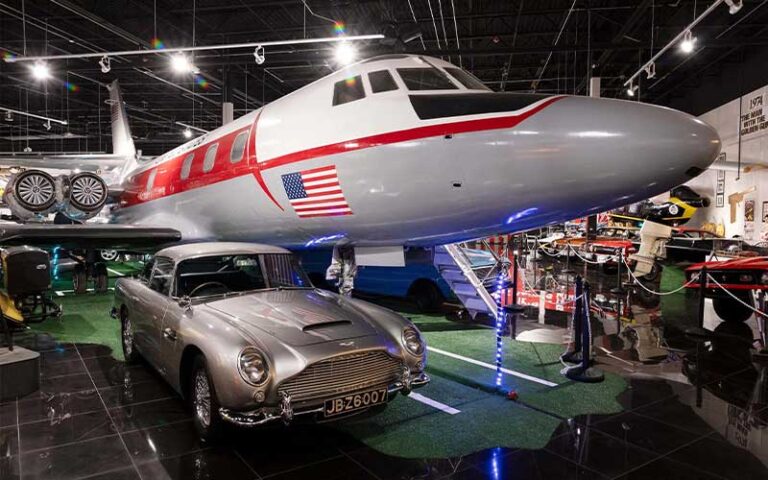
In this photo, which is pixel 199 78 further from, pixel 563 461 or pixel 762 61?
pixel 762 61

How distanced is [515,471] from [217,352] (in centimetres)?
228

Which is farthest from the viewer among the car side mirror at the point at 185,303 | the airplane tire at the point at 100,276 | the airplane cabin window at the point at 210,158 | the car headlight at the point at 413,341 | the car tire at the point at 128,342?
the airplane tire at the point at 100,276

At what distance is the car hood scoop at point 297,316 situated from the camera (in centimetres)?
363

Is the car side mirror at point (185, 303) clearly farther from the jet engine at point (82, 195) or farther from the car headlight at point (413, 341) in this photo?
the jet engine at point (82, 195)

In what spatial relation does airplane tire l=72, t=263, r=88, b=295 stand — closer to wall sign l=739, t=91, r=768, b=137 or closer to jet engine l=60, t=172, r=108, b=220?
jet engine l=60, t=172, r=108, b=220

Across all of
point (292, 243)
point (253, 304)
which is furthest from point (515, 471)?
point (292, 243)

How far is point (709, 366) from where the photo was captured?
5.79m

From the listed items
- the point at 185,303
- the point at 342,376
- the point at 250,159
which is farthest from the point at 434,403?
the point at 250,159

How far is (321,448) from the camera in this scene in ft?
11.8

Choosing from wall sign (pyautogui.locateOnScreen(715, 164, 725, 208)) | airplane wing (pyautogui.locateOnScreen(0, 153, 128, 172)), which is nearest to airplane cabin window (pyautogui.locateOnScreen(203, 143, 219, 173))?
airplane wing (pyautogui.locateOnScreen(0, 153, 128, 172))

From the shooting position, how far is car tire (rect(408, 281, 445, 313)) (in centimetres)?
930

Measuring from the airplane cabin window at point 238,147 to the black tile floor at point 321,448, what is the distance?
3566 mm

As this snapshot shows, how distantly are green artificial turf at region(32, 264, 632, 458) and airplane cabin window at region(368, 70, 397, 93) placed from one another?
10.9ft

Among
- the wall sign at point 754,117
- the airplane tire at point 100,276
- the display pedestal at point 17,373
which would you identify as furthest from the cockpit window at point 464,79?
the wall sign at point 754,117
